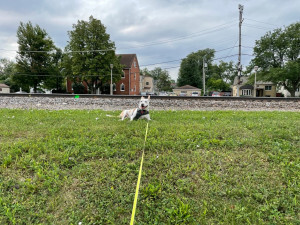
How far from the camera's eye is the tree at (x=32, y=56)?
29562 millimetres

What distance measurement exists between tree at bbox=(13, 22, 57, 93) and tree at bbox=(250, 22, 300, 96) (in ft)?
127

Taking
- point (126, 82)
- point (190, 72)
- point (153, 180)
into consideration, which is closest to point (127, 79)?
point (126, 82)

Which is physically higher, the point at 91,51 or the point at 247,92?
the point at 91,51

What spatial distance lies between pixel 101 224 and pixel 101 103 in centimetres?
1032

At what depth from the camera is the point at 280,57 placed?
31.0m

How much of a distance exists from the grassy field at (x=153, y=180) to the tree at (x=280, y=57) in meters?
31.6

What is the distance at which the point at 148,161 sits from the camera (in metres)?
2.86

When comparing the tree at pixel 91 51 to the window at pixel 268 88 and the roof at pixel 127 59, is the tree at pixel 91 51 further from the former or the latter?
the window at pixel 268 88

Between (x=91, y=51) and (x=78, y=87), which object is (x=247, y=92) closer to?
(x=91, y=51)

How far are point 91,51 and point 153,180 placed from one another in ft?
→ 99.0

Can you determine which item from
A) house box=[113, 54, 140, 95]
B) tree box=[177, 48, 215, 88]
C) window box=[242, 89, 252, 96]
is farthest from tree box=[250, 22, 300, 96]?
house box=[113, 54, 140, 95]

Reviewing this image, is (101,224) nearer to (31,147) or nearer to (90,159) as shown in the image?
(90,159)

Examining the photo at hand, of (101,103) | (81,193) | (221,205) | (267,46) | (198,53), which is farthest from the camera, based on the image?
(198,53)

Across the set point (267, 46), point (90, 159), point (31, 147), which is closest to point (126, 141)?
point (90, 159)
